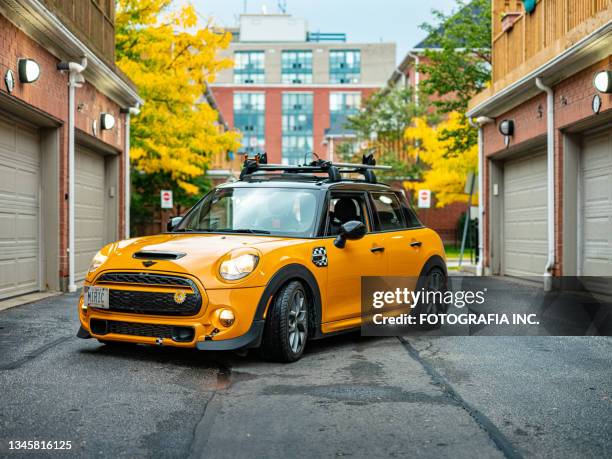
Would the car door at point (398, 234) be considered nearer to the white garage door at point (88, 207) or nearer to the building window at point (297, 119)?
the white garage door at point (88, 207)

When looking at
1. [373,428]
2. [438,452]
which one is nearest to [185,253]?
[373,428]

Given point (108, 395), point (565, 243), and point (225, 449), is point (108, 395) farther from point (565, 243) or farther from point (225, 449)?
point (565, 243)

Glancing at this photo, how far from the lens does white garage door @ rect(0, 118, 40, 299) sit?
468 inches

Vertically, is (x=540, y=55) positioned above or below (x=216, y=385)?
above

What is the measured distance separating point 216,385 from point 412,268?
11.6 feet

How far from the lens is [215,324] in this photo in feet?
21.6

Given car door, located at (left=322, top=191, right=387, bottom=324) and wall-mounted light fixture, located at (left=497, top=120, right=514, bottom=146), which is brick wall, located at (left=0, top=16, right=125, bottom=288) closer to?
car door, located at (left=322, top=191, right=387, bottom=324)

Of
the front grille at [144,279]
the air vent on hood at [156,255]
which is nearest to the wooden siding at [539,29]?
the air vent on hood at [156,255]

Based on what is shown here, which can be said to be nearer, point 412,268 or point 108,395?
point 108,395

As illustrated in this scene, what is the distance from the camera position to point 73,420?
4.91 m

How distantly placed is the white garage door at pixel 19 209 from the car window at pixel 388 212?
18.4 feet

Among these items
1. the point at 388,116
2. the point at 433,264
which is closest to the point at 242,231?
the point at 433,264

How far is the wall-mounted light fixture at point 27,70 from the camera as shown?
1152 cm

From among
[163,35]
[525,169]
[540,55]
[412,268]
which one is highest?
[163,35]
